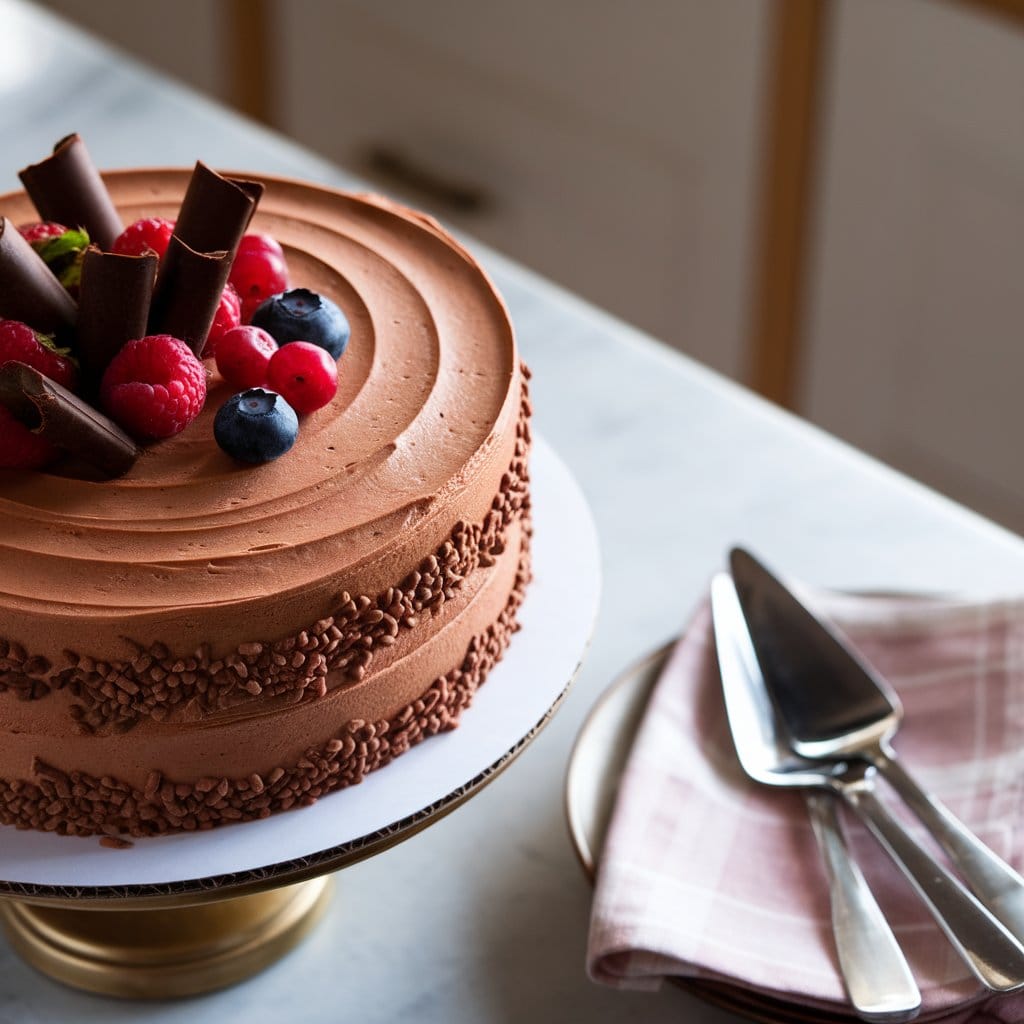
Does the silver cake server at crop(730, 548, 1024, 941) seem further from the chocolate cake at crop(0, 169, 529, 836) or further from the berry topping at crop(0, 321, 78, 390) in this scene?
the berry topping at crop(0, 321, 78, 390)

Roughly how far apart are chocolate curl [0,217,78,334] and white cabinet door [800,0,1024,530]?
167 centimetres

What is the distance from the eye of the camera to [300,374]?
91 centimetres

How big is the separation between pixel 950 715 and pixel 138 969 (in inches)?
24.2

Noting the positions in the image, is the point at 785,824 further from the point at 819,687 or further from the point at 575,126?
the point at 575,126

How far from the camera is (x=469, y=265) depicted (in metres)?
1.07

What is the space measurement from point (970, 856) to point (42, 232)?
0.72 metres

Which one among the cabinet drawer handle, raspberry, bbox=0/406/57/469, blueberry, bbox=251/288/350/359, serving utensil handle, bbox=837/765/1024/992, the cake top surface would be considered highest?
blueberry, bbox=251/288/350/359

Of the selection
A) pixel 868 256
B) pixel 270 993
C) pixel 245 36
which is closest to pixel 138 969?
pixel 270 993

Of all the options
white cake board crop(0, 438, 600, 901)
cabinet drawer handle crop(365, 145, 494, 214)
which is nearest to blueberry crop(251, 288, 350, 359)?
white cake board crop(0, 438, 600, 901)

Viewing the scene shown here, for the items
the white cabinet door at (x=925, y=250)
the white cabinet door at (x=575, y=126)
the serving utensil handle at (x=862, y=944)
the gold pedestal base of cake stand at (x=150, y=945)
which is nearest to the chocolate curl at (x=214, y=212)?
the gold pedestal base of cake stand at (x=150, y=945)

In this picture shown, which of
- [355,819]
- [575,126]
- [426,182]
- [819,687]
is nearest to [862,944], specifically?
[819,687]

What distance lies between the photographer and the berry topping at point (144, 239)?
3.18 feet

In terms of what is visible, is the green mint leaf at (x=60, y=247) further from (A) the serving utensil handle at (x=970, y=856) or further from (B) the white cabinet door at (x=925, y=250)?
(B) the white cabinet door at (x=925, y=250)

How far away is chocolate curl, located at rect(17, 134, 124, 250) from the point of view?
3.19ft
